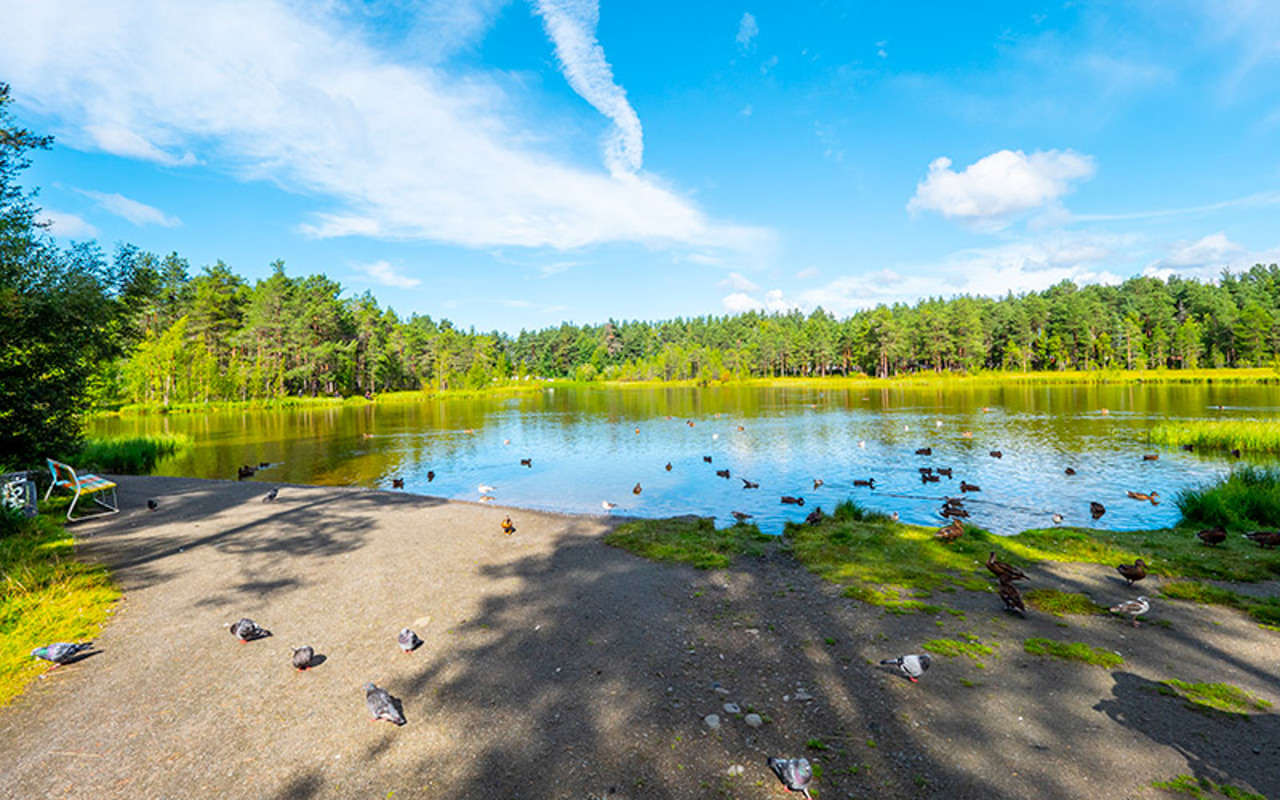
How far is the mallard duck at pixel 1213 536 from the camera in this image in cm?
1255

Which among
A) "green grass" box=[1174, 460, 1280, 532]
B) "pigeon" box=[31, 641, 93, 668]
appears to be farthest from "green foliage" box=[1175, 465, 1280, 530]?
"pigeon" box=[31, 641, 93, 668]

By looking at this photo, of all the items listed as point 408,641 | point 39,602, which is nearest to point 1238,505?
point 408,641

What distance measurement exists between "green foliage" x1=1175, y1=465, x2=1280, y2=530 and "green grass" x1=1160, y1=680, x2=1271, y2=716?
39.9 ft

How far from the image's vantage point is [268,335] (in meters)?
89.1

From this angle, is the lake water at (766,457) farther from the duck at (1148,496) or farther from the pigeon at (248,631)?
the pigeon at (248,631)

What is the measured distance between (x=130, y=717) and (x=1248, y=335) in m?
161

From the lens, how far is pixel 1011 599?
909cm

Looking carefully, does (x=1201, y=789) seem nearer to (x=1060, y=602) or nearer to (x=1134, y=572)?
(x=1060, y=602)

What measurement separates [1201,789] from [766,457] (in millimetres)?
28418

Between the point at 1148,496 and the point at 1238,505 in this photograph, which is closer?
the point at 1238,505

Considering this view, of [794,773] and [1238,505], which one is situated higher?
[794,773]

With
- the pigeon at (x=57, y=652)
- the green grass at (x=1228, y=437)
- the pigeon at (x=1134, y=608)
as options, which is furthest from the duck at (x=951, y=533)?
the green grass at (x=1228, y=437)

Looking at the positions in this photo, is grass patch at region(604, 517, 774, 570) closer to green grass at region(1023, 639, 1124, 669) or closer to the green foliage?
green grass at region(1023, 639, 1124, 669)

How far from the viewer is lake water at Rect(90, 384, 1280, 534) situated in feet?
71.4
